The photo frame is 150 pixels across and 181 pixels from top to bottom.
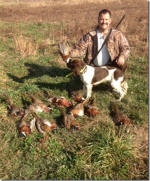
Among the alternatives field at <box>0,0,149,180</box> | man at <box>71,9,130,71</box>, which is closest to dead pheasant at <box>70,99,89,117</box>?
field at <box>0,0,149,180</box>

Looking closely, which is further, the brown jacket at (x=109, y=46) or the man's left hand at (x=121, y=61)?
the brown jacket at (x=109, y=46)

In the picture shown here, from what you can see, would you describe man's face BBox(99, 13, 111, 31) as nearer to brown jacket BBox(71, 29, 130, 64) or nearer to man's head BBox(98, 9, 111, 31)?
man's head BBox(98, 9, 111, 31)

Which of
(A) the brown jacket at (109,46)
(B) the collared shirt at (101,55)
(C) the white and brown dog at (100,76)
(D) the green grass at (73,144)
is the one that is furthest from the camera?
(B) the collared shirt at (101,55)

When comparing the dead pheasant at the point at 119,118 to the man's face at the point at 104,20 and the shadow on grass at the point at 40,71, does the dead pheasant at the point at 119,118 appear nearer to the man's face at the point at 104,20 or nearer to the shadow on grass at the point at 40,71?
the man's face at the point at 104,20

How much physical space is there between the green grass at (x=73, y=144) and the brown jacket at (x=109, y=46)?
1029 millimetres

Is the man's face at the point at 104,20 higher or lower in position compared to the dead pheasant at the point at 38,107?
higher

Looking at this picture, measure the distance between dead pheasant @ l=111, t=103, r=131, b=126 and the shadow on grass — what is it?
2.70 m

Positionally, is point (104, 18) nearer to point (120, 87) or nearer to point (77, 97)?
point (120, 87)

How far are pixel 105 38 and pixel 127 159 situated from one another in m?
3.44

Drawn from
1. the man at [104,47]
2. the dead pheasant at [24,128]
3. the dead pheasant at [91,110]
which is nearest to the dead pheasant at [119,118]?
the dead pheasant at [91,110]

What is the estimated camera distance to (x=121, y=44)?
5.84 meters

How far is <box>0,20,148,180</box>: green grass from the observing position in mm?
3766

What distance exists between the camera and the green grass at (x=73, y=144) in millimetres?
3766

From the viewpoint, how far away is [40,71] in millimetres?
7734
